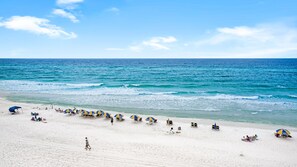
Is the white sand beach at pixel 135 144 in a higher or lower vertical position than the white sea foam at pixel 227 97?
lower

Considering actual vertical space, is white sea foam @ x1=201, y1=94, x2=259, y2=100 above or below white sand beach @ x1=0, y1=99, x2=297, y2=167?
above

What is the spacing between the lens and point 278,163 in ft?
41.0

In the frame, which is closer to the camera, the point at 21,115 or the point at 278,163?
the point at 278,163

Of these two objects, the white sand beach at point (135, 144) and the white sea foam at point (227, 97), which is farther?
the white sea foam at point (227, 97)

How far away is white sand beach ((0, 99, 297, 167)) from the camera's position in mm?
12273

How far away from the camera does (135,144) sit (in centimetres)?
1464

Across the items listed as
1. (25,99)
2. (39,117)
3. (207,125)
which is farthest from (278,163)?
(25,99)

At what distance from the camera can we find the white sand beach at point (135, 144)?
40.3ft


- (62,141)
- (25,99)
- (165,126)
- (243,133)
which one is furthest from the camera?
(25,99)

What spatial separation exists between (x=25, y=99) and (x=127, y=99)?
14981 mm

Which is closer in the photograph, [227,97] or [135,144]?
[135,144]

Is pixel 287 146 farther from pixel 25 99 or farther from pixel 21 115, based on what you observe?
pixel 25 99

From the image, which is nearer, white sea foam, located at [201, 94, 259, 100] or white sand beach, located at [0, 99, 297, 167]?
white sand beach, located at [0, 99, 297, 167]

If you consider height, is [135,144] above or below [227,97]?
below
